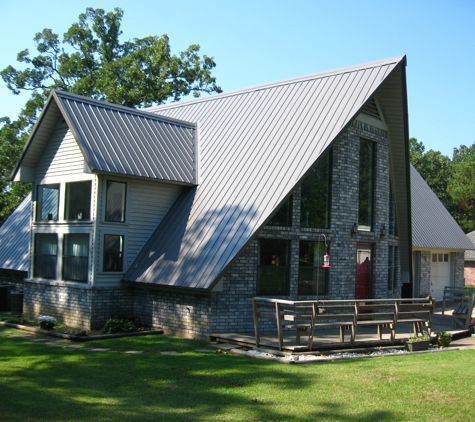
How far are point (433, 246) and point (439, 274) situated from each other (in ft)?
11.3

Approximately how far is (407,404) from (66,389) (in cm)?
501

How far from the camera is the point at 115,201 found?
15.9 meters

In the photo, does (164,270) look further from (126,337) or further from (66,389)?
(66,389)

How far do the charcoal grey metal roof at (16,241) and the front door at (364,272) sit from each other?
34.1 feet

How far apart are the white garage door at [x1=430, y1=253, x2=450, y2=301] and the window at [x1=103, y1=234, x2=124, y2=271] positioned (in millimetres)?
18115

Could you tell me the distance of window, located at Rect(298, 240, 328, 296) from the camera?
52.2ft

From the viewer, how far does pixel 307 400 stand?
8.66 m

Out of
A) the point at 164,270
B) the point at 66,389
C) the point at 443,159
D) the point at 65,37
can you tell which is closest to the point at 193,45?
the point at 65,37

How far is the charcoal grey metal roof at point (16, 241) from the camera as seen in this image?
20.2 metres

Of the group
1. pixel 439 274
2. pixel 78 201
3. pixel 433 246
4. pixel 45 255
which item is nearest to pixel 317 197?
pixel 78 201

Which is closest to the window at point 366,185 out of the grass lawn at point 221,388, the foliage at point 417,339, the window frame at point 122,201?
the foliage at point 417,339

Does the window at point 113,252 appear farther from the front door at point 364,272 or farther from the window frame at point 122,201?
the front door at point 364,272

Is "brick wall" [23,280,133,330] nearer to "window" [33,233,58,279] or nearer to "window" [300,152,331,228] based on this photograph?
"window" [33,233,58,279]

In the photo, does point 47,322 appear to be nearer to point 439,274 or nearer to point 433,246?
point 433,246
